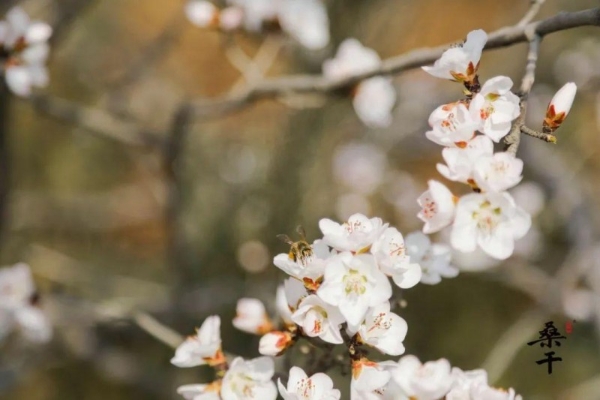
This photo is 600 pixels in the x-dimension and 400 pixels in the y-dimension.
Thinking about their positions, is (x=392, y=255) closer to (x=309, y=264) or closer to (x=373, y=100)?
(x=309, y=264)

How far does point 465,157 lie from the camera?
66 centimetres

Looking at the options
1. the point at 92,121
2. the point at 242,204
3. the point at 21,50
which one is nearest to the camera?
the point at 21,50

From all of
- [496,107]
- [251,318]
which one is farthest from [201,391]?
[496,107]

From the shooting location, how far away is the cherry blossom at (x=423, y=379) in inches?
26.5

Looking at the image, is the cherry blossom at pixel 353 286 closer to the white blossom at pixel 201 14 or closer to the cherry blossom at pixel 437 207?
the cherry blossom at pixel 437 207

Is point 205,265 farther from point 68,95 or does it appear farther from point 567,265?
point 68,95

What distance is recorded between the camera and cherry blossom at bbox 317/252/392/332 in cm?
64

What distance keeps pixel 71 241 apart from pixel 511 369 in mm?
1984

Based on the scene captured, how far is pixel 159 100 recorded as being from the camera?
2594 mm

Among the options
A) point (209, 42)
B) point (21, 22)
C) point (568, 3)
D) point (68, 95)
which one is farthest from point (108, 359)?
point (209, 42)

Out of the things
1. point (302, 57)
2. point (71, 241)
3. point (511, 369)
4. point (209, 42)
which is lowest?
point (511, 369)

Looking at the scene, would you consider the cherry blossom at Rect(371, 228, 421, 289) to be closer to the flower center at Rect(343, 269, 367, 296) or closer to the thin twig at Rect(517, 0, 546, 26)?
the flower center at Rect(343, 269, 367, 296)

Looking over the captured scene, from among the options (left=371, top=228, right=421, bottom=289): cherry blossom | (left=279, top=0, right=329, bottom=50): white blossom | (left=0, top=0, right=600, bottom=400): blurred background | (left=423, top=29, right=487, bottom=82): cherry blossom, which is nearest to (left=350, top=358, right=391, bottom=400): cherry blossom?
(left=371, top=228, right=421, bottom=289): cherry blossom

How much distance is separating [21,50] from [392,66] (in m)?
0.69
